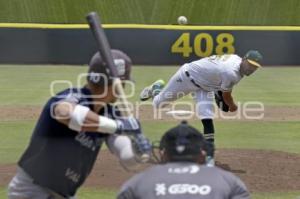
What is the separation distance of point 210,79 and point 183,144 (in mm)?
6120

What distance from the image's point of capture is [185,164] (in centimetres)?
344

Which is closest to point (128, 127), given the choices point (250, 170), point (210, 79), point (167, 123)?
point (250, 170)

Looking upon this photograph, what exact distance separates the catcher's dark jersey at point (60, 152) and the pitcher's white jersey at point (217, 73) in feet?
16.1

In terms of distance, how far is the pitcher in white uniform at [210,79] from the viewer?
9109 mm

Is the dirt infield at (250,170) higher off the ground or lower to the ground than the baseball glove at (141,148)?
lower

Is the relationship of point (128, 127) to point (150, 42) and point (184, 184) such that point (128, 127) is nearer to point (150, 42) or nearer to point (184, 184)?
point (184, 184)

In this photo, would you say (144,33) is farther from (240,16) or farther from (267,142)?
(240,16)

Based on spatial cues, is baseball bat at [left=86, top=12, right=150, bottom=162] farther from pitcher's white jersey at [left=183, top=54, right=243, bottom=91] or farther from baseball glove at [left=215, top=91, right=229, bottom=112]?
baseball glove at [left=215, top=91, right=229, bottom=112]

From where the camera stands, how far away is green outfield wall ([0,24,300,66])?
22.2 metres

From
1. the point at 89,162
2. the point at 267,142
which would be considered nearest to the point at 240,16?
the point at 267,142

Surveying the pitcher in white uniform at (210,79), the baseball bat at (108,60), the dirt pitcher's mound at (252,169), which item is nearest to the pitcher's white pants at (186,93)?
the pitcher in white uniform at (210,79)

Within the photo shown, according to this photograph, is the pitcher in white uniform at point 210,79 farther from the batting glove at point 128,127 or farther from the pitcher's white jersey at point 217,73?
the batting glove at point 128,127

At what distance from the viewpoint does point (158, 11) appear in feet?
120

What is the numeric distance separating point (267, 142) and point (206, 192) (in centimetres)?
776
